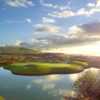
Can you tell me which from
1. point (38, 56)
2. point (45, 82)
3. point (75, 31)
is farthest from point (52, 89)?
point (75, 31)

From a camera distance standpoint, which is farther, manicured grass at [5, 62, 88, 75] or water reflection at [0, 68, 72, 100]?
manicured grass at [5, 62, 88, 75]

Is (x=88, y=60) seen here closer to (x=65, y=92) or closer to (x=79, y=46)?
(x=79, y=46)

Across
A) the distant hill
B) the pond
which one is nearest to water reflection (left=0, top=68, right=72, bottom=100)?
the pond

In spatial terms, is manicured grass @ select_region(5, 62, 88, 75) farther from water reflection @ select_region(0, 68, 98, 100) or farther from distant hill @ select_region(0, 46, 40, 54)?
distant hill @ select_region(0, 46, 40, 54)

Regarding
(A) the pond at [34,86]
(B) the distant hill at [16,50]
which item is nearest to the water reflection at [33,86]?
(A) the pond at [34,86]

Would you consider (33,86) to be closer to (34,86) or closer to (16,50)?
(34,86)

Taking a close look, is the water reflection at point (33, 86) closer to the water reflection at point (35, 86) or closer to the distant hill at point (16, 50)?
the water reflection at point (35, 86)
